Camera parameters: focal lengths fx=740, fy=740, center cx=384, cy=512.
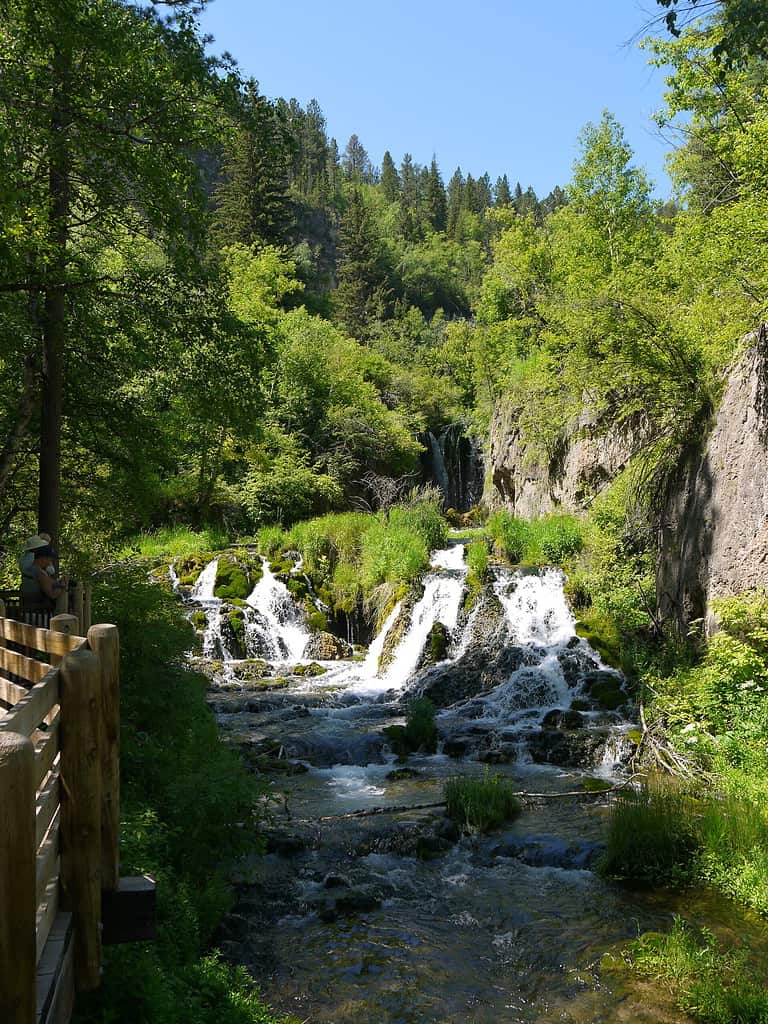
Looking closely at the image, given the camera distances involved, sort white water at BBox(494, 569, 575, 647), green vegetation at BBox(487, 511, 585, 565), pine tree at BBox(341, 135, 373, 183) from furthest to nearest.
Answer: pine tree at BBox(341, 135, 373, 183), green vegetation at BBox(487, 511, 585, 565), white water at BBox(494, 569, 575, 647)

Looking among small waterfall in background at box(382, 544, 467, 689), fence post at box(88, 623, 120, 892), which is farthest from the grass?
fence post at box(88, 623, 120, 892)

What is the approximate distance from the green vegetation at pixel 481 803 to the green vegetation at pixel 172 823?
2564mm

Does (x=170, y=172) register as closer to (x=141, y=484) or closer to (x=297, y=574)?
(x=141, y=484)

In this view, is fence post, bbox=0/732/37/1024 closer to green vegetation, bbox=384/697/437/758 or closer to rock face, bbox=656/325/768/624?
green vegetation, bbox=384/697/437/758

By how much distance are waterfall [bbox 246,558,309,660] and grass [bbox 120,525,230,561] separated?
339cm

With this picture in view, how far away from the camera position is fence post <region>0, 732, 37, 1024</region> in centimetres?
171

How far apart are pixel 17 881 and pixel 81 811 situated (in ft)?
3.16

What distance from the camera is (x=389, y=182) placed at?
306 feet

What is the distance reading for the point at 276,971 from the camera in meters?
5.93

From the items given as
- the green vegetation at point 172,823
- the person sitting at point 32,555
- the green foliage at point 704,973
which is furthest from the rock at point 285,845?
the person sitting at point 32,555

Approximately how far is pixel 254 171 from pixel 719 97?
3559 cm

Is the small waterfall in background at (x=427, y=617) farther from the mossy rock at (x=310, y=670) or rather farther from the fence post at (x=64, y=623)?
the fence post at (x=64, y=623)

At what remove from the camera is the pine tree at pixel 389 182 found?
3578 inches

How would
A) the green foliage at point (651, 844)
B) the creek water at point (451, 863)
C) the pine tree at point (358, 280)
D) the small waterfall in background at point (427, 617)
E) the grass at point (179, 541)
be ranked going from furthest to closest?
the pine tree at point (358, 280) → the grass at point (179, 541) → the small waterfall in background at point (427, 617) → the green foliage at point (651, 844) → the creek water at point (451, 863)
